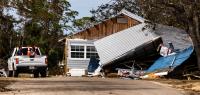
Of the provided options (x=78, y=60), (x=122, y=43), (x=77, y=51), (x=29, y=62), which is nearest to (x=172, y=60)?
(x=122, y=43)

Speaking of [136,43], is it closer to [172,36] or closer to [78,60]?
[172,36]

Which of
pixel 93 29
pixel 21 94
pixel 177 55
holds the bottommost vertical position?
pixel 21 94

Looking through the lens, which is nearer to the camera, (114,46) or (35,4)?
(35,4)

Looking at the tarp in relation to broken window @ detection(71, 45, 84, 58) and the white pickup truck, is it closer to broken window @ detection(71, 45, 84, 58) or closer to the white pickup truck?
the white pickup truck

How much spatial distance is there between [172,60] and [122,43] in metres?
5.02

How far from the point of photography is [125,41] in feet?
120

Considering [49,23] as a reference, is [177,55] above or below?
below

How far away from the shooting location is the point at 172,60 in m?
32.4

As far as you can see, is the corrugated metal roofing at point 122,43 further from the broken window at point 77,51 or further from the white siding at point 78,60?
the broken window at point 77,51

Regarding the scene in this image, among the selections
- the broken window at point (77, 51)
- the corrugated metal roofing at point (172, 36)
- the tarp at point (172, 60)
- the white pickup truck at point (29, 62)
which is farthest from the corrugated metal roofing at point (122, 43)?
the broken window at point (77, 51)

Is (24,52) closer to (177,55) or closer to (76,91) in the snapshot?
(177,55)

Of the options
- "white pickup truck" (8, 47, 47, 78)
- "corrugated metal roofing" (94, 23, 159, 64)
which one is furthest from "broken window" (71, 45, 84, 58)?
"white pickup truck" (8, 47, 47, 78)

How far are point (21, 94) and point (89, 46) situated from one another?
28.0 meters

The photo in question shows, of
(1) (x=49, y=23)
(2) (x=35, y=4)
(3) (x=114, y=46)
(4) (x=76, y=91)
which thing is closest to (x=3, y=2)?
(2) (x=35, y=4)
